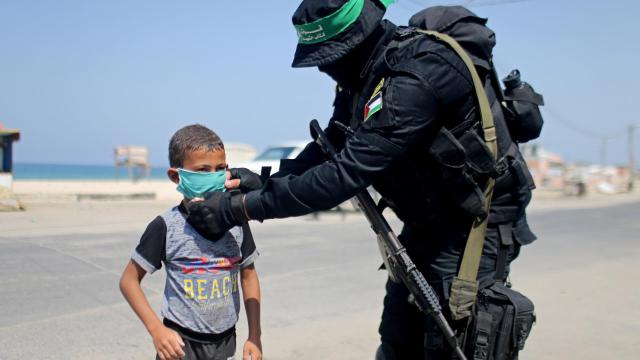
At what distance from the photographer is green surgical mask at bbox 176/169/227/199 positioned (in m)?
2.32

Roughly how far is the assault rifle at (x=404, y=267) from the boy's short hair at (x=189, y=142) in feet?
1.40

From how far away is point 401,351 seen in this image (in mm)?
2479

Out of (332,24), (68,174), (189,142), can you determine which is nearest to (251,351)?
(189,142)

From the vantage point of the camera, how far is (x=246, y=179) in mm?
2457

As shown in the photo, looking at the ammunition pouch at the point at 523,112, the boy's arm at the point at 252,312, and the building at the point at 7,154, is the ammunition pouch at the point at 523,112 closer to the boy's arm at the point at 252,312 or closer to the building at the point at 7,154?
the boy's arm at the point at 252,312

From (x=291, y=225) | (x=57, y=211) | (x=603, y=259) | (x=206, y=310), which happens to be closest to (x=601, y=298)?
(x=603, y=259)

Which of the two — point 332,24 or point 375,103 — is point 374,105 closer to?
point 375,103

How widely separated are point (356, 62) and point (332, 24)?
21 centimetres

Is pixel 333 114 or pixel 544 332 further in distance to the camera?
pixel 544 332

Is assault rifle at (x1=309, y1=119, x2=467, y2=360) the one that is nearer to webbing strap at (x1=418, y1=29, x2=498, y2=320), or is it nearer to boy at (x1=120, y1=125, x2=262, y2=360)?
webbing strap at (x1=418, y1=29, x2=498, y2=320)

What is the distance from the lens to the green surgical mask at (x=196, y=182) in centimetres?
232

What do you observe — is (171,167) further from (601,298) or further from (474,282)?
(601,298)

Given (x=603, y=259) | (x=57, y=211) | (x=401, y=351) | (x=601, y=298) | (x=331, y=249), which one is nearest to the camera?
(x=401, y=351)

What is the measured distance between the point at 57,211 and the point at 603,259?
429 inches
